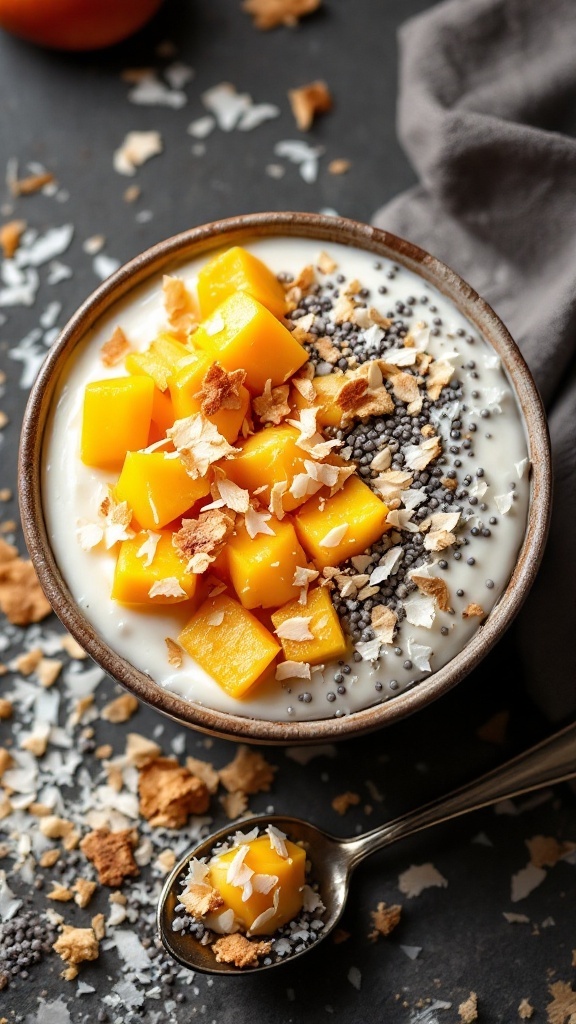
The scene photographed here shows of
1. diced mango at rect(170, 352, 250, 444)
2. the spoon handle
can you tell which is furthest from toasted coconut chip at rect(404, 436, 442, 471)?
the spoon handle

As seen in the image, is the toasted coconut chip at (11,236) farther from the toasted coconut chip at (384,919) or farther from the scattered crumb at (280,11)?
the toasted coconut chip at (384,919)

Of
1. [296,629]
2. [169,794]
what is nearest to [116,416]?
[296,629]

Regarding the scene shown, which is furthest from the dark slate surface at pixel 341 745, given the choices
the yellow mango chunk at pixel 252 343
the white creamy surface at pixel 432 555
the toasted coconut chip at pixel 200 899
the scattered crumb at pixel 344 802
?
the yellow mango chunk at pixel 252 343

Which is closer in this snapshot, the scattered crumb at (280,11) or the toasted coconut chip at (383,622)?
the toasted coconut chip at (383,622)

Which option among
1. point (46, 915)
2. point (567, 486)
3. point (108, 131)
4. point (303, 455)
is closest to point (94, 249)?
point (108, 131)

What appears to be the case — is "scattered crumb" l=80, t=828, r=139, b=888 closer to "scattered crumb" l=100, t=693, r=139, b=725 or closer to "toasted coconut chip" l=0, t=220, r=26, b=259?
"scattered crumb" l=100, t=693, r=139, b=725

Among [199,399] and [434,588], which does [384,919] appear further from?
[199,399]

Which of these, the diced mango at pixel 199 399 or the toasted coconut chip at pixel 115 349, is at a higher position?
the diced mango at pixel 199 399
